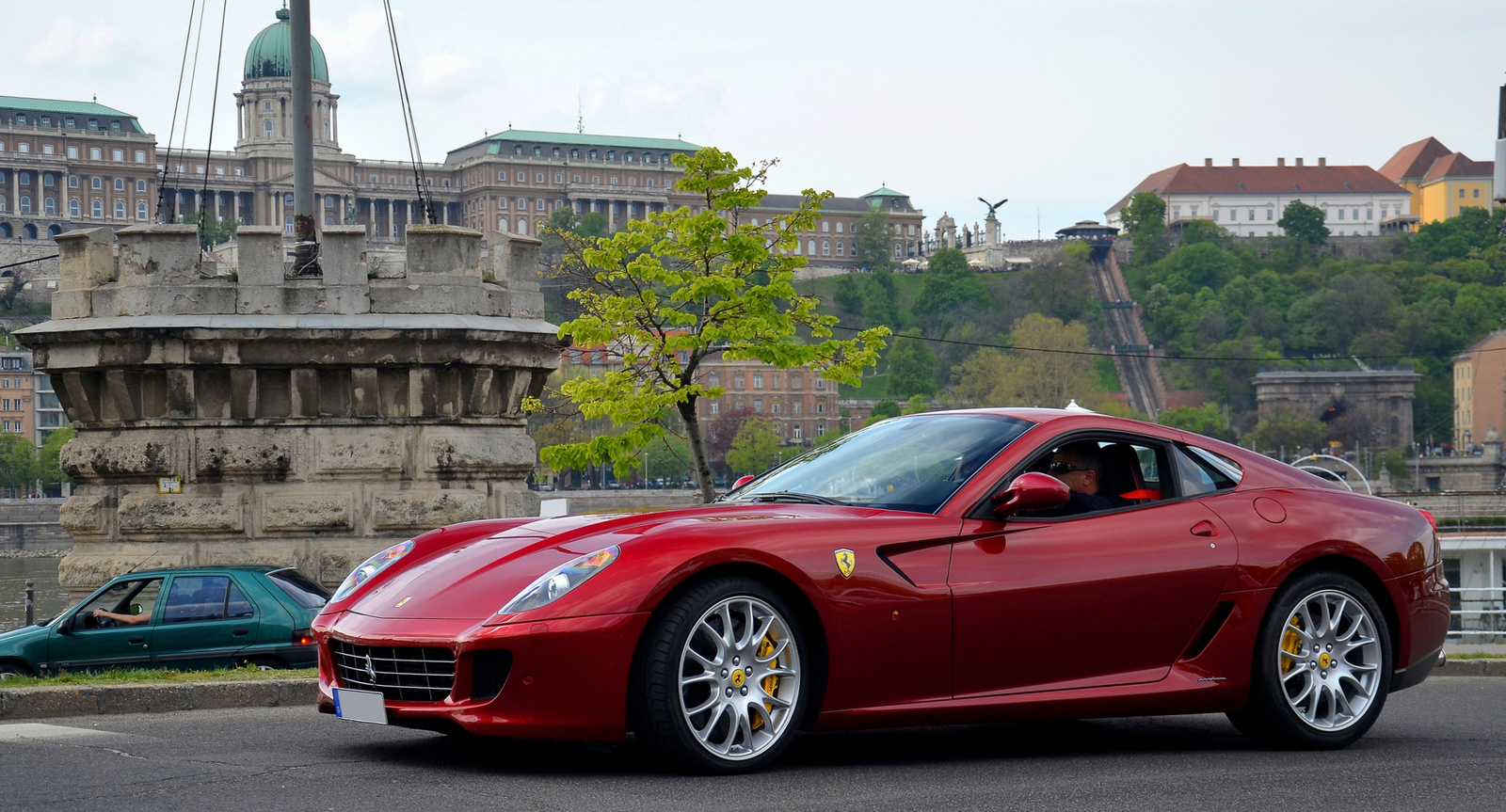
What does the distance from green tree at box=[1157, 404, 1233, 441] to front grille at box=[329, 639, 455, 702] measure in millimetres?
148873

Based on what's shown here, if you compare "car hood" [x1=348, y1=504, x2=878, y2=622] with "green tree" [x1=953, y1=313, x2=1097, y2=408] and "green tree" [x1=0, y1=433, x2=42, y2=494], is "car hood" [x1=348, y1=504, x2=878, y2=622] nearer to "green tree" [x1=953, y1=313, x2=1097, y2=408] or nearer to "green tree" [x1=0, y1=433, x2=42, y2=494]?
"green tree" [x1=0, y1=433, x2=42, y2=494]

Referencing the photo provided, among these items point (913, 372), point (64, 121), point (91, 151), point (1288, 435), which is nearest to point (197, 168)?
point (91, 151)

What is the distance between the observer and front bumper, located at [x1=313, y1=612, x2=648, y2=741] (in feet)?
16.2

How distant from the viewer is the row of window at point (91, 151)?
175 meters

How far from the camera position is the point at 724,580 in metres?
5.14

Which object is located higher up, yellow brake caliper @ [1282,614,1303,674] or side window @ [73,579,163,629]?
yellow brake caliper @ [1282,614,1303,674]

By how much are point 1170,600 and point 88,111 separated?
19282 centimetres

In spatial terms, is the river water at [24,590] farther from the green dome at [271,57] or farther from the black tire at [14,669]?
the green dome at [271,57]

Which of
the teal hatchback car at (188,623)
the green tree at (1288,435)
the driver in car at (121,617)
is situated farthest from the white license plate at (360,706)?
the green tree at (1288,435)

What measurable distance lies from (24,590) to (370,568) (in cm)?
6691

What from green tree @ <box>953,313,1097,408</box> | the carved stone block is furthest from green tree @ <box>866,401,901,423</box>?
the carved stone block

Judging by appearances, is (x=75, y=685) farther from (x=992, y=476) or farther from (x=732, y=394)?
(x=732, y=394)

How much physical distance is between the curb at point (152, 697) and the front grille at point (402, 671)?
73.7 inches

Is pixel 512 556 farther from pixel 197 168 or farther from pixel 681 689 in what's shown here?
pixel 197 168
